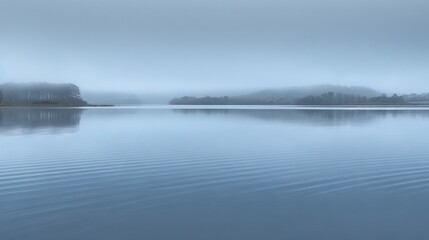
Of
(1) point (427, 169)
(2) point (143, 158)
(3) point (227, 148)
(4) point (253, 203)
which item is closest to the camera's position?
(4) point (253, 203)

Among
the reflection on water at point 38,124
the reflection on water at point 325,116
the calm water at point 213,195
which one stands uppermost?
the reflection on water at point 38,124

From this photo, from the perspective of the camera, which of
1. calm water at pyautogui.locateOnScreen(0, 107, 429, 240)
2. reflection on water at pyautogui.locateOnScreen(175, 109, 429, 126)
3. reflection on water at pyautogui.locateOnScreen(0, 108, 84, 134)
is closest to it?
calm water at pyautogui.locateOnScreen(0, 107, 429, 240)

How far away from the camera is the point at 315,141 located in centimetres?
2769

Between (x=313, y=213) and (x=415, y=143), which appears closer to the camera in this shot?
(x=313, y=213)

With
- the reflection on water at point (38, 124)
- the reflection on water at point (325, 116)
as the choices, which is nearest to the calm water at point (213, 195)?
the reflection on water at point (38, 124)

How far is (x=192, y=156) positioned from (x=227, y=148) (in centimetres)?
404

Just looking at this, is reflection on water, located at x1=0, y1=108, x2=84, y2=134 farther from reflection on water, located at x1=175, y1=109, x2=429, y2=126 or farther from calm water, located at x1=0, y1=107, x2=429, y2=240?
reflection on water, located at x1=175, y1=109, x2=429, y2=126

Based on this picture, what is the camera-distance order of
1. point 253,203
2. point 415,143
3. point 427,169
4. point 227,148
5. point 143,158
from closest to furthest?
point 253,203 < point 427,169 < point 143,158 < point 227,148 < point 415,143

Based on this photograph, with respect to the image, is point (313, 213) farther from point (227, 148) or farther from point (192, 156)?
point (227, 148)

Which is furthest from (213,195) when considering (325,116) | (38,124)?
(325,116)

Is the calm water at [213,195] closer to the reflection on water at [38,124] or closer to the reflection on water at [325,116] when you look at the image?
the reflection on water at [38,124]

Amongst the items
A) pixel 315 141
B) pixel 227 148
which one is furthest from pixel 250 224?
pixel 315 141

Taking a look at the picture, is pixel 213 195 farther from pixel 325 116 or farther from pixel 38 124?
pixel 325 116

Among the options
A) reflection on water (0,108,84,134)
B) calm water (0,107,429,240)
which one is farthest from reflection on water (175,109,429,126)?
calm water (0,107,429,240)
